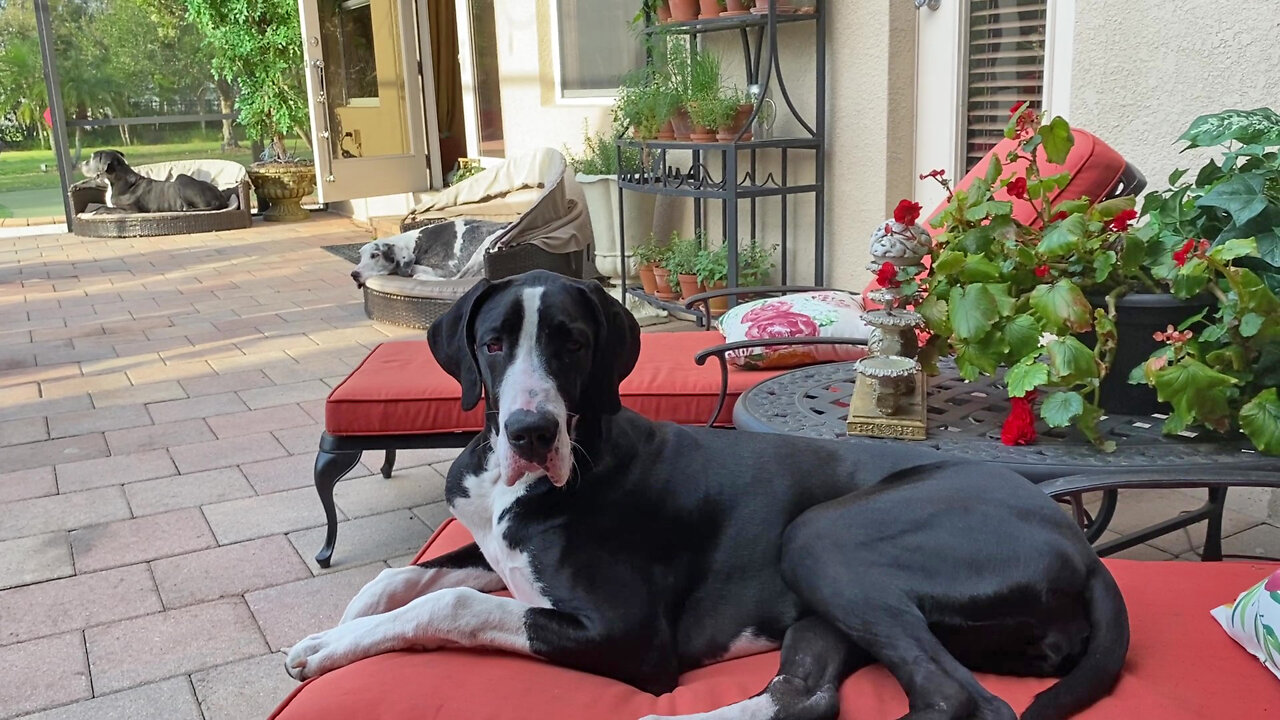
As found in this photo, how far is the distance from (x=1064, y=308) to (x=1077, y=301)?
29mm

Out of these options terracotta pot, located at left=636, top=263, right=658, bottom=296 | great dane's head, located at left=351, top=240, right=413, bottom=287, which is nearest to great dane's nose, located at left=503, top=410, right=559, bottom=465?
terracotta pot, located at left=636, top=263, right=658, bottom=296

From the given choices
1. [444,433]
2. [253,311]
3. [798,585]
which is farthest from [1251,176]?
[253,311]

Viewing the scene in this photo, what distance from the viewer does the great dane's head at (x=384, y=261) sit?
675 centimetres

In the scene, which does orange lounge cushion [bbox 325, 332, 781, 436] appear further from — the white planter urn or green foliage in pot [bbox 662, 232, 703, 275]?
the white planter urn

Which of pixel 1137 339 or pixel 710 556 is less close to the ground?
pixel 1137 339

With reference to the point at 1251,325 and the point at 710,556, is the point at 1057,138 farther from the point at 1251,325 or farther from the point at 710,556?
the point at 710,556

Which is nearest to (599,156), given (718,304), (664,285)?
(664,285)

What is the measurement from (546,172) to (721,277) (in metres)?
2.13

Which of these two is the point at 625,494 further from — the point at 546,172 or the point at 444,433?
the point at 546,172

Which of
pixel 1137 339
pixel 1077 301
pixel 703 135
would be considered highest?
pixel 703 135

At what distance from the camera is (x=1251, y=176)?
7.45 ft

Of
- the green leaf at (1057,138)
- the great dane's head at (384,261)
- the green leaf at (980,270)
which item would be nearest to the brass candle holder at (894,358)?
the green leaf at (980,270)

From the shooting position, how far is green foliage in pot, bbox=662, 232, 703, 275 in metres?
5.99

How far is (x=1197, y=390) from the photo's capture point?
6.62 feet
